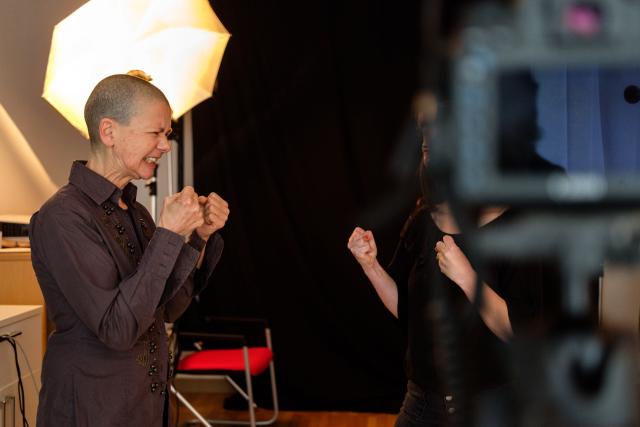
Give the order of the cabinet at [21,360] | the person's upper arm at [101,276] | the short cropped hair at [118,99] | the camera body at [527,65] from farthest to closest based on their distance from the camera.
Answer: the cabinet at [21,360] → the short cropped hair at [118,99] → the person's upper arm at [101,276] → the camera body at [527,65]

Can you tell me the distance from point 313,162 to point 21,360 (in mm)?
2184

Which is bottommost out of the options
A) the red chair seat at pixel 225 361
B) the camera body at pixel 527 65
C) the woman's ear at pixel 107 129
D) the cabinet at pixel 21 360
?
the red chair seat at pixel 225 361

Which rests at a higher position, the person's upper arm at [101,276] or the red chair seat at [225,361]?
the person's upper arm at [101,276]

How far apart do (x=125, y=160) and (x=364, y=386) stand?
2.95 metres

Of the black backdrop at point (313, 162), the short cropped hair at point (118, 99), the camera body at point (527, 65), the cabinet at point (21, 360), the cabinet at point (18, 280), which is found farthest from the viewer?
the black backdrop at point (313, 162)

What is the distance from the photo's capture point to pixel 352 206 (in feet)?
14.3

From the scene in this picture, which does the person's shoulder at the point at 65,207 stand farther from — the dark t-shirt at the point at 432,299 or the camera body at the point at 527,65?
the camera body at the point at 527,65

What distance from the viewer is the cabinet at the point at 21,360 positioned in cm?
245

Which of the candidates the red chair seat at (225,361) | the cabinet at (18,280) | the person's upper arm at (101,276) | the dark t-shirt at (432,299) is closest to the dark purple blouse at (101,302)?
the person's upper arm at (101,276)

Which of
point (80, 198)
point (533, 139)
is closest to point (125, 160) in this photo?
point (80, 198)

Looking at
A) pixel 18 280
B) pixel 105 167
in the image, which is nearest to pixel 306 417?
pixel 18 280

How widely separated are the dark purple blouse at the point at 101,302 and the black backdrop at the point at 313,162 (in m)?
2.55

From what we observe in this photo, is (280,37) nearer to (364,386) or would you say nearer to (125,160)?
(364,386)

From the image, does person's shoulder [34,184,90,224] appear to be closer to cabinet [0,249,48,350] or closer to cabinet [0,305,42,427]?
cabinet [0,305,42,427]
